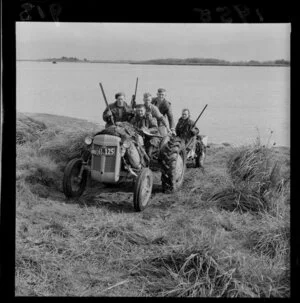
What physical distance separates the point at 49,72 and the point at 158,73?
806mm

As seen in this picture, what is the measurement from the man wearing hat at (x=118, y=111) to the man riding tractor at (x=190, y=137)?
1.32ft

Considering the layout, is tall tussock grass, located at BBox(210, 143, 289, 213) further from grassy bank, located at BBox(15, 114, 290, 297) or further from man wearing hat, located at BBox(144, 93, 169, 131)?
man wearing hat, located at BBox(144, 93, 169, 131)

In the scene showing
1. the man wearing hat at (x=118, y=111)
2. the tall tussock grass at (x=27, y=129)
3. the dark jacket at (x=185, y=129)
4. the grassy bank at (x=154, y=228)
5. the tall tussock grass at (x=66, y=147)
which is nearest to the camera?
the grassy bank at (x=154, y=228)

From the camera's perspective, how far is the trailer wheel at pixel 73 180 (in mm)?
4715

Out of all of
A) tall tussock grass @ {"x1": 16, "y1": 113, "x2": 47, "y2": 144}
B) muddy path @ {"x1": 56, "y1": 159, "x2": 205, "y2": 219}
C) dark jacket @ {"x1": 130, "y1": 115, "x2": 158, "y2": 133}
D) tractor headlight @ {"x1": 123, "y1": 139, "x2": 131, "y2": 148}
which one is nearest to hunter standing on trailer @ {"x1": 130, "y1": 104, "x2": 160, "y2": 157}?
dark jacket @ {"x1": 130, "y1": 115, "x2": 158, "y2": 133}

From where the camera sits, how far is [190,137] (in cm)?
482

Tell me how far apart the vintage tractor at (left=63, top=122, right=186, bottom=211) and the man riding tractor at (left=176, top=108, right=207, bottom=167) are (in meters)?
0.06

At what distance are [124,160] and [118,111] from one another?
406mm

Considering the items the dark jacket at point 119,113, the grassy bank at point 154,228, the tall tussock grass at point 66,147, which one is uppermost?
the dark jacket at point 119,113

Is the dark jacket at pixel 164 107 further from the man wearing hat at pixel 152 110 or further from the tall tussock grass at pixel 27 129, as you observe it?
the tall tussock grass at pixel 27 129

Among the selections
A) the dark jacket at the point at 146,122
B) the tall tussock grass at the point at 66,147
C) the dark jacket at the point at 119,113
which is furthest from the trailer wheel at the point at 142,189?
the tall tussock grass at the point at 66,147

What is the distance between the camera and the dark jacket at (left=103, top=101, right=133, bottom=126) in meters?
4.67
